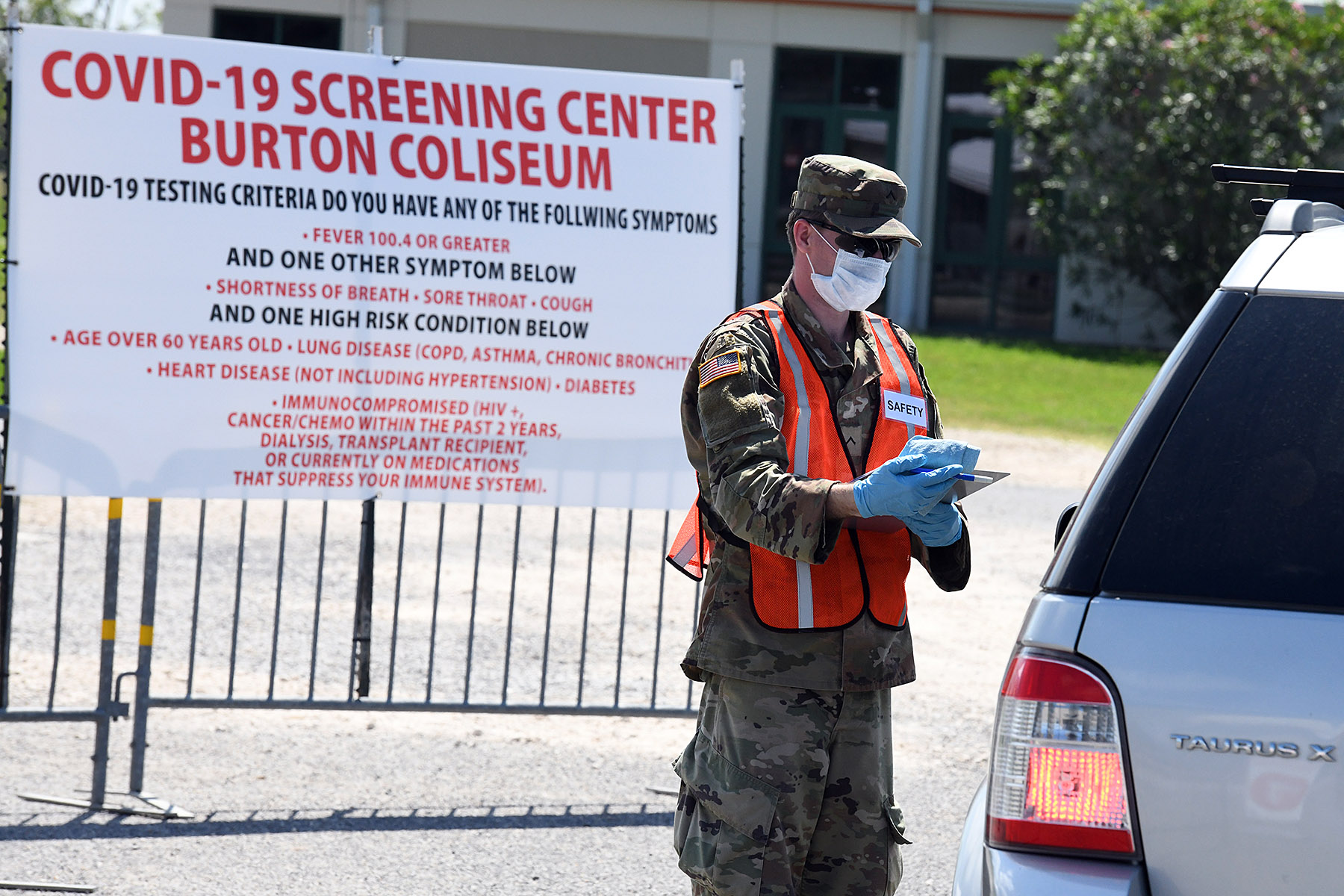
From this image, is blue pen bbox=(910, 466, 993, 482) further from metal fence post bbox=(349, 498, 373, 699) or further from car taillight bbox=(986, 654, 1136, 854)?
metal fence post bbox=(349, 498, 373, 699)

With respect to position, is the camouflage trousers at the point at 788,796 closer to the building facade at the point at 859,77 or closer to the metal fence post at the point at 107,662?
the metal fence post at the point at 107,662

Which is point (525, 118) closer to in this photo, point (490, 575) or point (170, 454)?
point (170, 454)

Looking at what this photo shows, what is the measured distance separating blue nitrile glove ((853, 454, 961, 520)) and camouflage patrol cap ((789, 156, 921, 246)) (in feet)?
1.90

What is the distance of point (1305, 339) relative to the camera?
1.93 metres

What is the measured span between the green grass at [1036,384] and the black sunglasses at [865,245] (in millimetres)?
9321

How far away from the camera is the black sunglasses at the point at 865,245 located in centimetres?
279

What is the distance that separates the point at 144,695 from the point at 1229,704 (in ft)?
12.3

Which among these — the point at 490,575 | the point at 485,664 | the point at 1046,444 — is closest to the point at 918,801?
the point at 485,664

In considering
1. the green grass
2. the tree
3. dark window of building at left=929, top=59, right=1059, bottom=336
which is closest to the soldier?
the green grass

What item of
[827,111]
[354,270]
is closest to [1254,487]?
[354,270]

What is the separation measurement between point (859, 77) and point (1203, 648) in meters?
21.1

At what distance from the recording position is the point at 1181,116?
62.1 feet

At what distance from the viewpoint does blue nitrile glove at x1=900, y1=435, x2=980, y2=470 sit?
239 centimetres

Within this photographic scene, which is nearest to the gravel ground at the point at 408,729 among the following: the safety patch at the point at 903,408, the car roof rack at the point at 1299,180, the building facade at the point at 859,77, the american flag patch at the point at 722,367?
the safety patch at the point at 903,408
